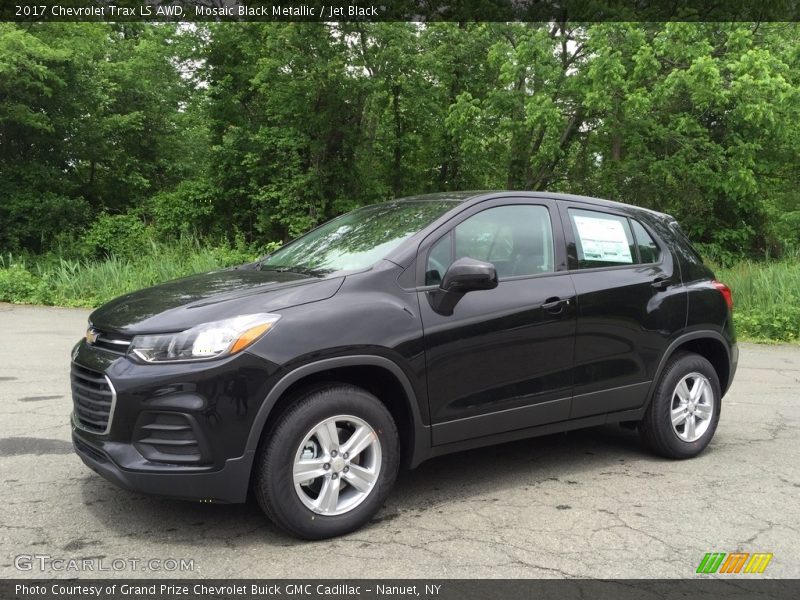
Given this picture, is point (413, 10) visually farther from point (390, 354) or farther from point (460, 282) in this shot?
point (390, 354)

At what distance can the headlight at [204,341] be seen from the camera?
340 cm

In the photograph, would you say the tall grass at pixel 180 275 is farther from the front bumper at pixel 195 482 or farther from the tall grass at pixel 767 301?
the front bumper at pixel 195 482

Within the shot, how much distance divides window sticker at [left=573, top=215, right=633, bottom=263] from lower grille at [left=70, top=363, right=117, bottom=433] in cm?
288

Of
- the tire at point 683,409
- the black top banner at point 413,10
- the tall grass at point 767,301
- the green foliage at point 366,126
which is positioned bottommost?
the tall grass at point 767,301

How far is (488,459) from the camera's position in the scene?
5055 millimetres

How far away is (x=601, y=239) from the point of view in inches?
193

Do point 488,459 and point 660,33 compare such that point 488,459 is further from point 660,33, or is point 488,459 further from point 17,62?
point 17,62

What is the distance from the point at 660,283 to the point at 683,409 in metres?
0.88

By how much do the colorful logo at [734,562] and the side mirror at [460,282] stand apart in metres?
1.67

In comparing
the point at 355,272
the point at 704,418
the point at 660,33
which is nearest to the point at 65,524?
the point at 355,272

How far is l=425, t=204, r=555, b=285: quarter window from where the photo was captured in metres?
4.21

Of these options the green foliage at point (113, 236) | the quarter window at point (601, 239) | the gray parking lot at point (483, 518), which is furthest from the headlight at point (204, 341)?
the green foliage at point (113, 236)

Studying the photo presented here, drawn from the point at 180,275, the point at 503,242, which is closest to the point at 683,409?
the point at 503,242
